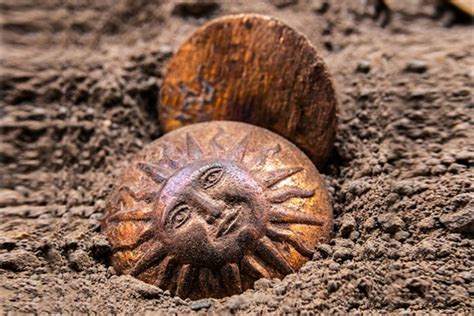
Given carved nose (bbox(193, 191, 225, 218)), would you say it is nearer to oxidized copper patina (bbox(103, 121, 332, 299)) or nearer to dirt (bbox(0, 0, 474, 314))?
oxidized copper patina (bbox(103, 121, 332, 299))

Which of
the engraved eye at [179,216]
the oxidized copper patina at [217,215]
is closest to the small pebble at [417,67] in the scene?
the oxidized copper patina at [217,215]

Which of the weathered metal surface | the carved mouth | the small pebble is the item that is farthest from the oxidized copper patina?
the small pebble

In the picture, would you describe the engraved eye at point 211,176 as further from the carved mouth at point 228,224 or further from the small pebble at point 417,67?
the small pebble at point 417,67

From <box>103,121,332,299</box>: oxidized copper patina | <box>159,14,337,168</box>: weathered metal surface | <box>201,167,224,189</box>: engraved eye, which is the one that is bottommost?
<box>103,121,332,299</box>: oxidized copper patina

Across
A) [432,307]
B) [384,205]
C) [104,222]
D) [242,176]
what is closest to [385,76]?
[384,205]

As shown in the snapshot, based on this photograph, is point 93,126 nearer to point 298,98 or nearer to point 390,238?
point 298,98

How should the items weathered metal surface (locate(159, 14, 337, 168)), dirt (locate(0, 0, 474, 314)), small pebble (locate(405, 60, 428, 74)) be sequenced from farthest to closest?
1. small pebble (locate(405, 60, 428, 74))
2. weathered metal surface (locate(159, 14, 337, 168))
3. dirt (locate(0, 0, 474, 314))

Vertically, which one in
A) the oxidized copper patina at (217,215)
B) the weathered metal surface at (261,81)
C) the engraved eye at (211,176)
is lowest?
the oxidized copper patina at (217,215)

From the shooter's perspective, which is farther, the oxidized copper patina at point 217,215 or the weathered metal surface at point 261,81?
the weathered metal surface at point 261,81
